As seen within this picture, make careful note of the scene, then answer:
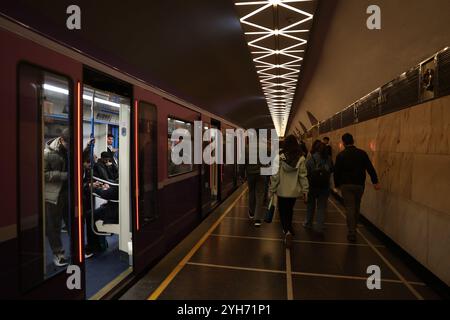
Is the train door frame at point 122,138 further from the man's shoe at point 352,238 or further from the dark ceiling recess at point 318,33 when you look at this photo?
the man's shoe at point 352,238

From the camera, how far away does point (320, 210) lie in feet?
19.1

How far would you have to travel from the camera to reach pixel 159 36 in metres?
4.41

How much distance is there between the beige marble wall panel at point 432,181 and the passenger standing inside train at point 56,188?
11.6 feet

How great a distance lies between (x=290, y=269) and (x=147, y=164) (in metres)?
2.21

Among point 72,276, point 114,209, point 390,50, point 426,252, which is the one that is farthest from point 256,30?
point 72,276

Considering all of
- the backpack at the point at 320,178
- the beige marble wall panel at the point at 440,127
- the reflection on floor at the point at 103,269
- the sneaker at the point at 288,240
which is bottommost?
the reflection on floor at the point at 103,269

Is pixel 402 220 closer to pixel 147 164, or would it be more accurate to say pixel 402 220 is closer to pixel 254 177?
pixel 254 177

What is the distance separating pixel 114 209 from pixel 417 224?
4018 mm

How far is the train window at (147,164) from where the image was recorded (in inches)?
150

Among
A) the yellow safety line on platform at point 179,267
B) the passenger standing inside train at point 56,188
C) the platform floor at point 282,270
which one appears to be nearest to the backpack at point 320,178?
the platform floor at point 282,270

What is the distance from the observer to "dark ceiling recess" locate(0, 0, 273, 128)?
8.16ft

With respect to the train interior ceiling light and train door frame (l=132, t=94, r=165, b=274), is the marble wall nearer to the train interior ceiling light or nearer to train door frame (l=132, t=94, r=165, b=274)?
the train interior ceiling light

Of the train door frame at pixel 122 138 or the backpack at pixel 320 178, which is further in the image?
the backpack at pixel 320 178

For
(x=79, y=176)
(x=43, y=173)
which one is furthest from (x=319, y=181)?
(x=43, y=173)
